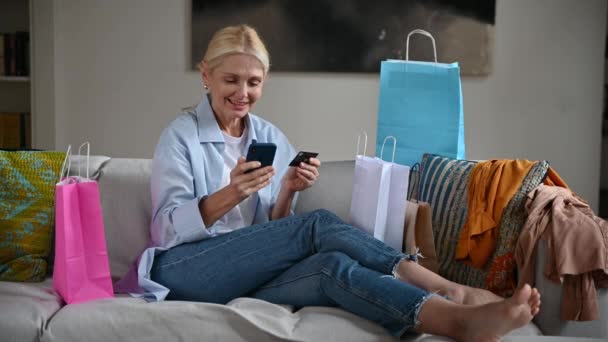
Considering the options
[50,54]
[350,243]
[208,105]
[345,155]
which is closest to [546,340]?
[350,243]

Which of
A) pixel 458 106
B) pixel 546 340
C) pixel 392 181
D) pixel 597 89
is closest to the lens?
pixel 546 340

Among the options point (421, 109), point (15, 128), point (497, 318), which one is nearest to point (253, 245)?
point (497, 318)

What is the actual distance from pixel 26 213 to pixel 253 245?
0.69 metres

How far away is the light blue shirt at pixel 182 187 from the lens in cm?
178

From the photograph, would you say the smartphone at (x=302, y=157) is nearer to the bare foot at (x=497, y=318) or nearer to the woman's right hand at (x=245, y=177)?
the woman's right hand at (x=245, y=177)

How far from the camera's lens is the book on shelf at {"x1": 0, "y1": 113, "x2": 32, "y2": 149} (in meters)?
4.02

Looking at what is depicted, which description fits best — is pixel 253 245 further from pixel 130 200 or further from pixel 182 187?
pixel 130 200

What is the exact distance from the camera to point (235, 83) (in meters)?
1.94

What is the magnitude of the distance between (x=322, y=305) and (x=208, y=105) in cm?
69

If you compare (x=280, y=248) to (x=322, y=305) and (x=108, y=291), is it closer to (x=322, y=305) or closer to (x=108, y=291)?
(x=322, y=305)

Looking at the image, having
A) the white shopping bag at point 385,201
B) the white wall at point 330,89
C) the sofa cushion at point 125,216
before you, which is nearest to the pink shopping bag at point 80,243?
the sofa cushion at point 125,216

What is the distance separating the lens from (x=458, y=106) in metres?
2.43

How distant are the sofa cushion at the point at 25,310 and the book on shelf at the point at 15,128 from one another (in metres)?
2.41

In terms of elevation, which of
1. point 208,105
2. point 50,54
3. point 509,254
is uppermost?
point 50,54
